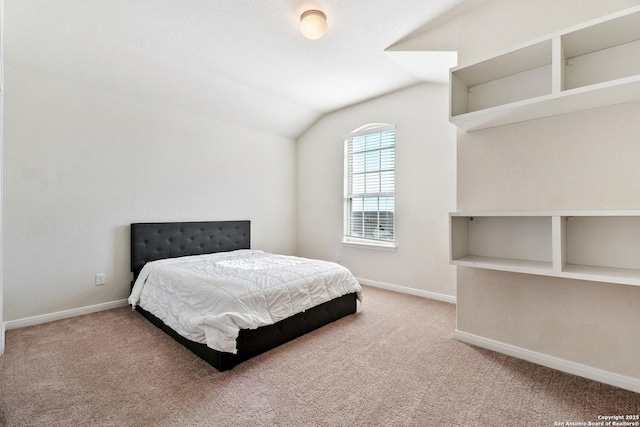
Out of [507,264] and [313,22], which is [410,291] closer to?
[507,264]

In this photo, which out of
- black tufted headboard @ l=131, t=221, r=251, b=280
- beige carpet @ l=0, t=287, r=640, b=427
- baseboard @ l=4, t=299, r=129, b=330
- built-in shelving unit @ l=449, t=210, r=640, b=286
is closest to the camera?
beige carpet @ l=0, t=287, r=640, b=427

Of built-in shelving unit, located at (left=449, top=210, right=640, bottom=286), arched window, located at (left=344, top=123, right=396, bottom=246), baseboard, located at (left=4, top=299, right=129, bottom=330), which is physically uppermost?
arched window, located at (left=344, top=123, right=396, bottom=246)

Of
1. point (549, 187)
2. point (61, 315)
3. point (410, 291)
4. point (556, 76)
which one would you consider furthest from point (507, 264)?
point (61, 315)

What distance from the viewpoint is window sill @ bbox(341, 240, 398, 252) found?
399 cm

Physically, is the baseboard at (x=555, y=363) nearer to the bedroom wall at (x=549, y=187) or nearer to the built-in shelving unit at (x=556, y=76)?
the bedroom wall at (x=549, y=187)

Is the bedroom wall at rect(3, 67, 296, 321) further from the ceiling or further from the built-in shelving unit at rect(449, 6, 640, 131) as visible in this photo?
the built-in shelving unit at rect(449, 6, 640, 131)

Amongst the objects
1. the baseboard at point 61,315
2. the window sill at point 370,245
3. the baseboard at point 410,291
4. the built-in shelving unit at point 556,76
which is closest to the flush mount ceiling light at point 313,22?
the built-in shelving unit at point 556,76

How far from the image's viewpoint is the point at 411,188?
3801 millimetres

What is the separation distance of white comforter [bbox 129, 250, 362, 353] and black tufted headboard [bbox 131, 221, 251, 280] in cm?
35

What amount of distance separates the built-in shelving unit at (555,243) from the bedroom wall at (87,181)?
3.28 meters

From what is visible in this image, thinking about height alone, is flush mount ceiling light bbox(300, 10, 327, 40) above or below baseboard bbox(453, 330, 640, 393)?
above

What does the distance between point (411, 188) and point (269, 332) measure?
2.52 metres

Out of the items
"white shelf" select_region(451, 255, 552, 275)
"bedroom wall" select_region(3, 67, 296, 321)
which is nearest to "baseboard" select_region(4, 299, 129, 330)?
"bedroom wall" select_region(3, 67, 296, 321)

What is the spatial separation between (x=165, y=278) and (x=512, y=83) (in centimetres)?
336
